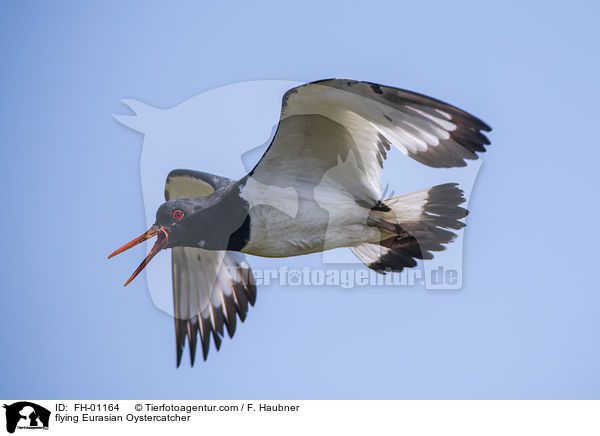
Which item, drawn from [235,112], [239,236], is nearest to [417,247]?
[239,236]

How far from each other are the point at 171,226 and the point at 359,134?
0.82 metres

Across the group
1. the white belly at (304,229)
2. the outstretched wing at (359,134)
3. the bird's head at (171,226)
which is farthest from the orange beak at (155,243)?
the outstretched wing at (359,134)

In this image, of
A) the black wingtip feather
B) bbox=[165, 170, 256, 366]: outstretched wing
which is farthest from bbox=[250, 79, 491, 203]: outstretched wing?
bbox=[165, 170, 256, 366]: outstretched wing

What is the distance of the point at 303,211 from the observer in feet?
8.97

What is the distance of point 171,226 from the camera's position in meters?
2.71

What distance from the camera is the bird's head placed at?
2.69 metres

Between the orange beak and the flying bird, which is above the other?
the flying bird

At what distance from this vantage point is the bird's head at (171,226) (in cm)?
269

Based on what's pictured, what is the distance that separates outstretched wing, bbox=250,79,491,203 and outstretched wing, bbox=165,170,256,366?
65 cm

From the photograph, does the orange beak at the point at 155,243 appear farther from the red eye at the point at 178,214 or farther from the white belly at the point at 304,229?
the white belly at the point at 304,229
